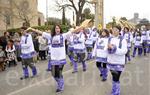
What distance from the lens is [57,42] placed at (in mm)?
9578

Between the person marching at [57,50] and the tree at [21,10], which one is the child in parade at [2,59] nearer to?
the person marching at [57,50]

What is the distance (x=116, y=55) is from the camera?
8.86m

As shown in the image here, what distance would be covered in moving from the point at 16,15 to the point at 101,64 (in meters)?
39.0

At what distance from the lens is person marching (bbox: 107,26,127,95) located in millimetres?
8766

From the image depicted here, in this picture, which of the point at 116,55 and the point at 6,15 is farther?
the point at 6,15

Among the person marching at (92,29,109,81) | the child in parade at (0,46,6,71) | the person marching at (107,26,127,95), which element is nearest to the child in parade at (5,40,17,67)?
the child in parade at (0,46,6,71)

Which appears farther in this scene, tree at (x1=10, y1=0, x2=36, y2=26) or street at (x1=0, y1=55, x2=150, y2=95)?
tree at (x1=10, y1=0, x2=36, y2=26)

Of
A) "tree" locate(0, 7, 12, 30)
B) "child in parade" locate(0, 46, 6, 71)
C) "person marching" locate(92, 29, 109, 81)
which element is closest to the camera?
"person marching" locate(92, 29, 109, 81)

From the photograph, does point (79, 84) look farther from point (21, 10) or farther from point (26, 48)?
point (21, 10)

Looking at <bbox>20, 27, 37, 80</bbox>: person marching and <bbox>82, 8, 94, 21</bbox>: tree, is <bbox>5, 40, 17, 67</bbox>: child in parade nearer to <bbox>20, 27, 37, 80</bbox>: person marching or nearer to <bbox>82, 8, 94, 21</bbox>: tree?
<bbox>20, 27, 37, 80</bbox>: person marching

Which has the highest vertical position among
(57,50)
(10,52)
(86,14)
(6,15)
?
(86,14)

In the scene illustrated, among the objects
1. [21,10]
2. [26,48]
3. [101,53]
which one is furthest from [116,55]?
[21,10]

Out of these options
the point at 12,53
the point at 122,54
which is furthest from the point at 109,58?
the point at 12,53

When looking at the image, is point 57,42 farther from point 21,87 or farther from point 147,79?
point 147,79
